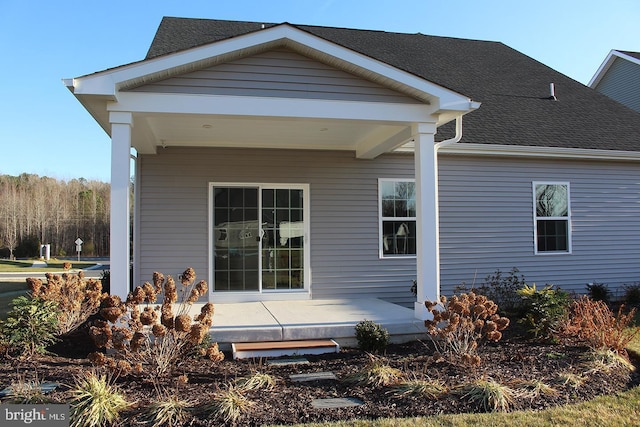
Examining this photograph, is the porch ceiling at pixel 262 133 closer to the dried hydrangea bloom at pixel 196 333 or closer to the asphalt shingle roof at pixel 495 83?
the asphalt shingle roof at pixel 495 83

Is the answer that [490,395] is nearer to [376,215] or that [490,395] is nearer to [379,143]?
[379,143]

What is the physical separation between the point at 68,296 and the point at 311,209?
4.10 m

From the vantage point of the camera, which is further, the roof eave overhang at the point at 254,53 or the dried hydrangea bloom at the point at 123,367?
the roof eave overhang at the point at 254,53

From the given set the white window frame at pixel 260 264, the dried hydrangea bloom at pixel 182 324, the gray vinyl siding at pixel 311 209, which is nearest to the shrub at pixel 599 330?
the gray vinyl siding at pixel 311 209

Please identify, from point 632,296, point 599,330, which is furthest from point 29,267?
point 599,330

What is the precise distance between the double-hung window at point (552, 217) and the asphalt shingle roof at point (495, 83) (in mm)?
920

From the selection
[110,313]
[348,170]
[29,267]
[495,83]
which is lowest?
[29,267]

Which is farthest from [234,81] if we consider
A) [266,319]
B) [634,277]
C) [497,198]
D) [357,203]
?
[634,277]

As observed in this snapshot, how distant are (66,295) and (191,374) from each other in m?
2.59

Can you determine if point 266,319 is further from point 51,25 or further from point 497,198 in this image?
point 51,25

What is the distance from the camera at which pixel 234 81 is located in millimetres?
5926

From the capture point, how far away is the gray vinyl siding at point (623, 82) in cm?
1500

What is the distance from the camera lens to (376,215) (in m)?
8.89

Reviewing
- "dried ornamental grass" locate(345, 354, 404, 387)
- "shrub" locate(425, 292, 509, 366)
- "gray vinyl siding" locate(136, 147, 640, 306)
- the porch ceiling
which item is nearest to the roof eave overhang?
the porch ceiling
